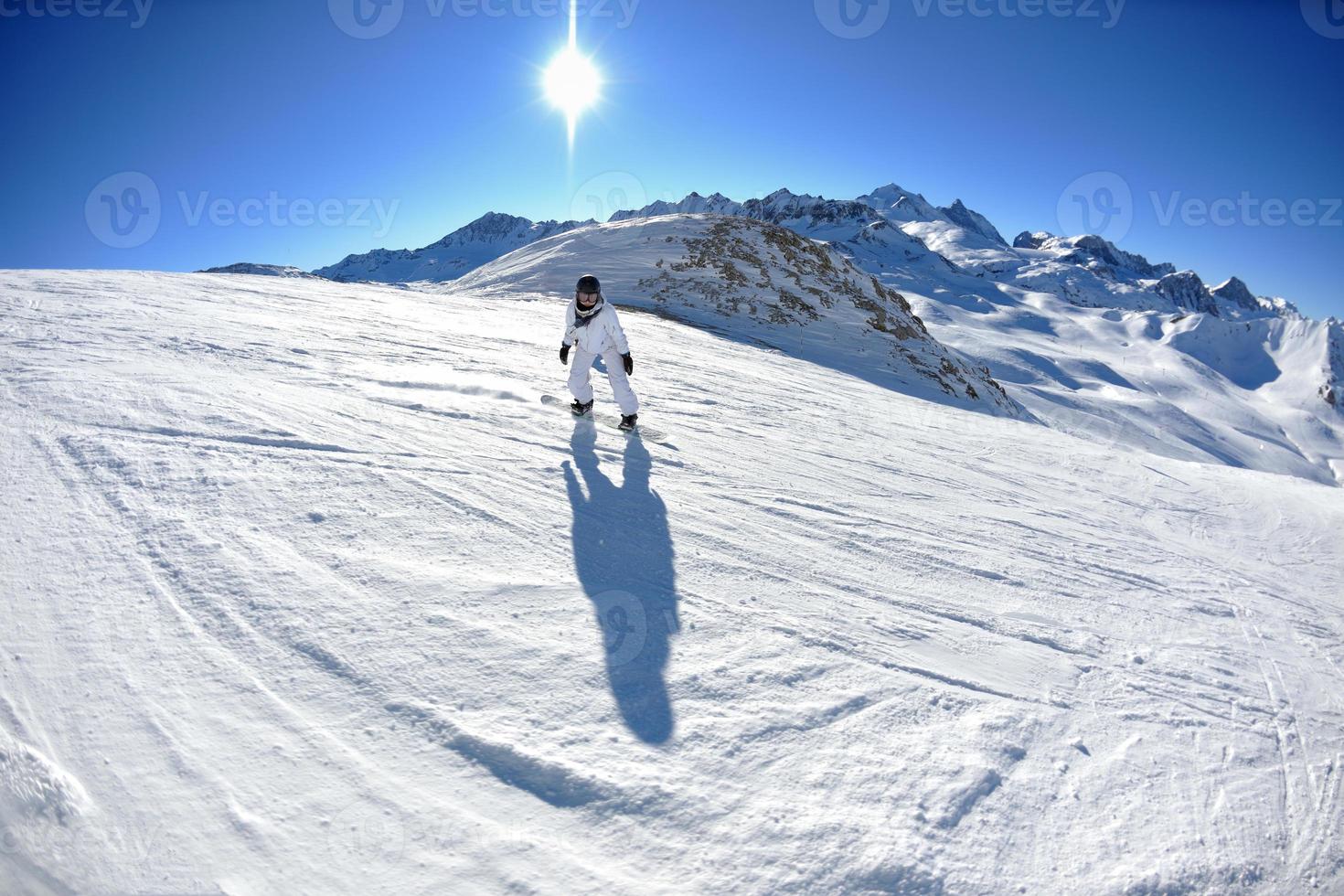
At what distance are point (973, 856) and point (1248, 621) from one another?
11.9 feet

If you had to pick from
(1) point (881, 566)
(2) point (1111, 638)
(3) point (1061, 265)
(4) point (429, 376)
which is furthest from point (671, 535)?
(3) point (1061, 265)

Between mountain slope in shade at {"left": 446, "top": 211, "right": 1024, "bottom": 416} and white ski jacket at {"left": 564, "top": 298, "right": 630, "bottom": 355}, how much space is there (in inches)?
364

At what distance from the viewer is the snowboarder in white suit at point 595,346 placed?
18.5 feet

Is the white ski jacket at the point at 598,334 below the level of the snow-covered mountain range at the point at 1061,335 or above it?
below

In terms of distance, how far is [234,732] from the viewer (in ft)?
6.71

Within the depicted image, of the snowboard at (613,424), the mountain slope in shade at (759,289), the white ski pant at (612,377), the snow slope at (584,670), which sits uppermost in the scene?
the mountain slope in shade at (759,289)

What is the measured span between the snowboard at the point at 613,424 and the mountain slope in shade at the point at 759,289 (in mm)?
8845

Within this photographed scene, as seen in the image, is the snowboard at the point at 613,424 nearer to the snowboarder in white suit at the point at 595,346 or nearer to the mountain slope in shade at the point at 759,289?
the snowboarder in white suit at the point at 595,346

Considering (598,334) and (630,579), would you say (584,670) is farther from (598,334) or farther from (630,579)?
(598,334)

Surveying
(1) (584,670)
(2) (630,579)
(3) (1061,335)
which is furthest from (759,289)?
(3) (1061,335)

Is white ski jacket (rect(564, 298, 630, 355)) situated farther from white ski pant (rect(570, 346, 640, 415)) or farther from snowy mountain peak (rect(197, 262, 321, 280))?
snowy mountain peak (rect(197, 262, 321, 280))

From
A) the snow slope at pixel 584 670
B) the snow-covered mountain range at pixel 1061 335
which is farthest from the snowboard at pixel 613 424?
the snow-covered mountain range at pixel 1061 335

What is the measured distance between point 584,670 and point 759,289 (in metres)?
18.0

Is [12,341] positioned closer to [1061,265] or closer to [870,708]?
[870,708]
